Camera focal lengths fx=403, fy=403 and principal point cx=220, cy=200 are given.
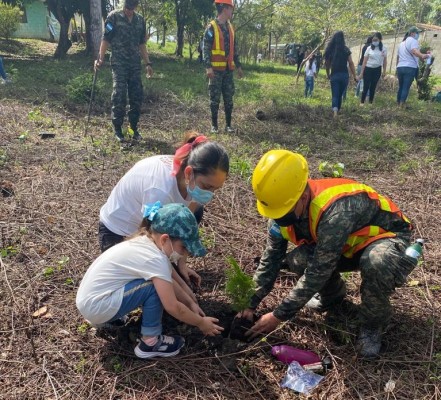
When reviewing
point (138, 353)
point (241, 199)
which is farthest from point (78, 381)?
point (241, 199)

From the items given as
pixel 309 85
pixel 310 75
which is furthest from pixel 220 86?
pixel 309 85

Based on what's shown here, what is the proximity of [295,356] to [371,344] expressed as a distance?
465mm

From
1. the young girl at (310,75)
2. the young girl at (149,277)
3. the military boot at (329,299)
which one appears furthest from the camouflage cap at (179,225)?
the young girl at (310,75)

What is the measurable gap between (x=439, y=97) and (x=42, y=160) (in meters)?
11.2

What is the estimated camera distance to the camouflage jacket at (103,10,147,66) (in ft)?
18.8

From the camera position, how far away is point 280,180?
2.11 meters

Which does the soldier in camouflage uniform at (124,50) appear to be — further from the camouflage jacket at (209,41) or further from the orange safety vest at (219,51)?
the orange safety vest at (219,51)

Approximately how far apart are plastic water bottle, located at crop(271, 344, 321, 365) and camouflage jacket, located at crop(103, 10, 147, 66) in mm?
4839

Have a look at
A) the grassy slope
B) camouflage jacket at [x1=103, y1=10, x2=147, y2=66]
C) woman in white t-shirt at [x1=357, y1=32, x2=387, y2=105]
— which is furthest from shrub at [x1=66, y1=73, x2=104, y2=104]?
woman in white t-shirt at [x1=357, y1=32, x2=387, y2=105]

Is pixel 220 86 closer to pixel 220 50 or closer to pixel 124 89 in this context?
pixel 220 50

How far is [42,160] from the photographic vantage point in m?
5.36

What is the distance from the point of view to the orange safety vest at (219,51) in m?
6.31

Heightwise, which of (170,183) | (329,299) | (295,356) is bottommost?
(295,356)

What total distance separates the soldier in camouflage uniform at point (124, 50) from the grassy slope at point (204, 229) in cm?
67
